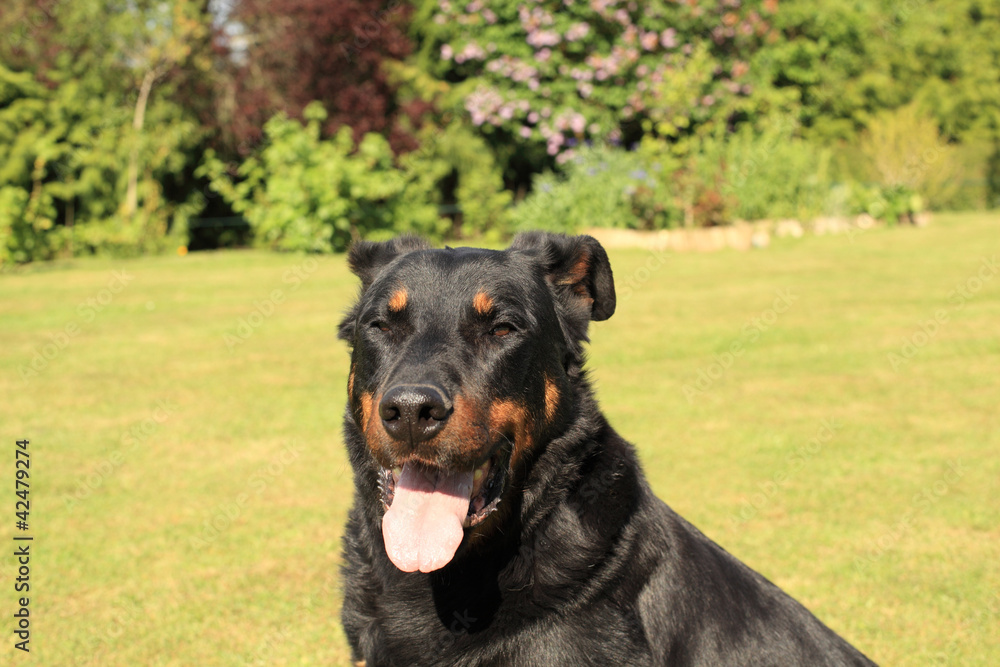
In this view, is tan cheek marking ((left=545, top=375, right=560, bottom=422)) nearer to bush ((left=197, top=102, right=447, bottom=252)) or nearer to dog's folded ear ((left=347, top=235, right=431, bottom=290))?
dog's folded ear ((left=347, top=235, right=431, bottom=290))

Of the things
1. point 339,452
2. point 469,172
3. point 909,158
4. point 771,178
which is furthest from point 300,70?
point 909,158

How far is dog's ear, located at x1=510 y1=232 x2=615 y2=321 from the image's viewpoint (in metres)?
3.15

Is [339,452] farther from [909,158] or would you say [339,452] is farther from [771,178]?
[909,158]

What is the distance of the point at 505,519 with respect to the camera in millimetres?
2779

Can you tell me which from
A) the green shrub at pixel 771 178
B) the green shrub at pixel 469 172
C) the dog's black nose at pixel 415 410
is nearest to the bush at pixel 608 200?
the green shrub at pixel 469 172

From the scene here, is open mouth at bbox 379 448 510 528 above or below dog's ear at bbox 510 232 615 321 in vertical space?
below

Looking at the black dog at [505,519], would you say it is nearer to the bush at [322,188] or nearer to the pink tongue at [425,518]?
the pink tongue at [425,518]

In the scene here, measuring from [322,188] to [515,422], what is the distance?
15.1 metres

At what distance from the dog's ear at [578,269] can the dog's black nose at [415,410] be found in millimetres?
911

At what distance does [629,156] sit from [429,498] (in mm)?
17774

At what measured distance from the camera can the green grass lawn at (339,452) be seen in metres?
4.32

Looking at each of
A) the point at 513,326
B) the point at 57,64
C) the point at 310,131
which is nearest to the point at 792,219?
the point at 310,131

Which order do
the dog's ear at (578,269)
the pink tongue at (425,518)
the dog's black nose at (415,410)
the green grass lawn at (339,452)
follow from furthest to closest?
1. the green grass lawn at (339,452)
2. the dog's ear at (578,269)
3. the pink tongue at (425,518)
4. the dog's black nose at (415,410)

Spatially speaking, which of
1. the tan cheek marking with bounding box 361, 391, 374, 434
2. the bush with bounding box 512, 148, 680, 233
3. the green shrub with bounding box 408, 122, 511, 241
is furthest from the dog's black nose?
the green shrub with bounding box 408, 122, 511, 241
